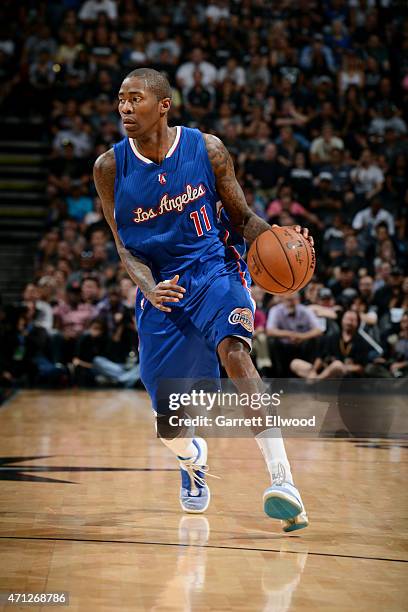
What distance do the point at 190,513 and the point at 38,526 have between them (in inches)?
31.4

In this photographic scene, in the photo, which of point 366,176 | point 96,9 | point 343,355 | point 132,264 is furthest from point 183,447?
point 96,9

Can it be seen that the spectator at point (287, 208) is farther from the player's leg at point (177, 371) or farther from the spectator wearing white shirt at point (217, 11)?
the player's leg at point (177, 371)

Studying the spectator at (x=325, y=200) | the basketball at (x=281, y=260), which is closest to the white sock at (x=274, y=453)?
the basketball at (x=281, y=260)

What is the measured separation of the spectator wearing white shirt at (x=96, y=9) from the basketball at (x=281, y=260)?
11.8 m

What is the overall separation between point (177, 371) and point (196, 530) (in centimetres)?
79

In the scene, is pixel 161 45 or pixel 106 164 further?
pixel 161 45

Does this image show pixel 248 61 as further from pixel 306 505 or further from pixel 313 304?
pixel 306 505

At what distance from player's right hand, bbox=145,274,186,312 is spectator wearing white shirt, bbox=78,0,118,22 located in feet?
39.2

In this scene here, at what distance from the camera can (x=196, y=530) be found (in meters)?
4.57

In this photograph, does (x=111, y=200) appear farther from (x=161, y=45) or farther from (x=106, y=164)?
(x=161, y=45)

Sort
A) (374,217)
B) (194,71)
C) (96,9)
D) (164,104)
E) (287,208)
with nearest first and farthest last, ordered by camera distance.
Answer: (164,104) < (287,208) < (374,217) < (194,71) < (96,9)

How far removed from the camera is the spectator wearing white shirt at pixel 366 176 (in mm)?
14234

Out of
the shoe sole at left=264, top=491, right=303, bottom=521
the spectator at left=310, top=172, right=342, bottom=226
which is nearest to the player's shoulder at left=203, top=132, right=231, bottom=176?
the shoe sole at left=264, top=491, right=303, bottom=521

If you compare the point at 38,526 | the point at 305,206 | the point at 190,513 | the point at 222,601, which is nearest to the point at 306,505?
the point at 190,513
